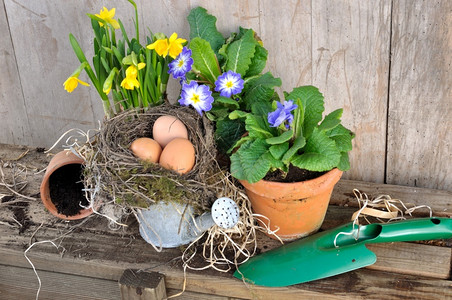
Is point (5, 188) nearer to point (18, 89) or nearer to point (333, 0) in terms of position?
point (18, 89)

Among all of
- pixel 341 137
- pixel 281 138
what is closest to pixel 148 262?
pixel 281 138

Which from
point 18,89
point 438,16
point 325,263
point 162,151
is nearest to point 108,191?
point 162,151

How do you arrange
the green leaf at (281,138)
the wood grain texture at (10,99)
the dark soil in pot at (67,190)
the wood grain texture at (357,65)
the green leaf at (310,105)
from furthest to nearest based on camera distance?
1. the wood grain texture at (10,99)
2. the dark soil in pot at (67,190)
3. the wood grain texture at (357,65)
4. the green leaf at (310,105)
5. the green leaf at (281,138)

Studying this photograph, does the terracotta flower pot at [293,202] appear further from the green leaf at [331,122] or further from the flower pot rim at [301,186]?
the green leaf at [331,122]

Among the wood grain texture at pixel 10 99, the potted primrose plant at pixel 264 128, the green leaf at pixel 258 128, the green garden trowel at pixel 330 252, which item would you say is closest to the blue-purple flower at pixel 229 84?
the potted primrose plant at pixel 264 128

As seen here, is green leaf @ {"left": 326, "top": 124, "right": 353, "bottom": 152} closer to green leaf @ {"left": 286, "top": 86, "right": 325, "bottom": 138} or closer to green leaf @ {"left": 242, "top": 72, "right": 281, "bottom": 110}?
green leaf @ {"left": 286, "top": 86, "right": 325, "bottom": 138}

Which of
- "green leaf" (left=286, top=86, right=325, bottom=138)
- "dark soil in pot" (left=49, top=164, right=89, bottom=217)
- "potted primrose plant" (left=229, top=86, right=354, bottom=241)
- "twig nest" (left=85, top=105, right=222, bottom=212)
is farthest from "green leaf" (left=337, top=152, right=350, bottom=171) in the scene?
"dark soil in pot" (left=49, top=164, right=89, bottom=217)

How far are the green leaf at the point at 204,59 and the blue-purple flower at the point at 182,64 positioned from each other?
0.14 ft

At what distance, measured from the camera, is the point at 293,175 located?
4.47 ft

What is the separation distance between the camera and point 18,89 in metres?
1.94

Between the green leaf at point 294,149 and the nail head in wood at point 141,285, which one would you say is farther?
the nail head in wood at point 141,285

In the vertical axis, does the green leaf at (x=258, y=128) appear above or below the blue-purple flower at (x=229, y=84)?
below

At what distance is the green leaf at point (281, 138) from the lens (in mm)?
1245

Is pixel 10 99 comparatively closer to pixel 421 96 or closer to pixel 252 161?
pixel 252 161
